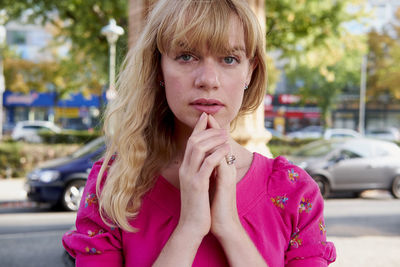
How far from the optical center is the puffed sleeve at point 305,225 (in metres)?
1.39

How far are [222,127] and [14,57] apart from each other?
28.0 metres

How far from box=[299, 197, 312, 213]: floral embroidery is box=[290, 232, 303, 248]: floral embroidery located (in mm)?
81

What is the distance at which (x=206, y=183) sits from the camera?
1.26 meters

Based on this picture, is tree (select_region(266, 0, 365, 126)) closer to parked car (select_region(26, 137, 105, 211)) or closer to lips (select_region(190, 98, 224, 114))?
parked car (select_region(26, 137, 105, 211))

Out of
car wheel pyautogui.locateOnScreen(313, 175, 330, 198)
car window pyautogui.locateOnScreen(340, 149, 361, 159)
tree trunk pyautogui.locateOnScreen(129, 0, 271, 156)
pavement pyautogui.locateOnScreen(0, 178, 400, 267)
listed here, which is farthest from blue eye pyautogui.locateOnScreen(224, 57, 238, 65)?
car window pyautogui.locateOnScreen(340, 149, 361, 159)

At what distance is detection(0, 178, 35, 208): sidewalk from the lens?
31.4 ft

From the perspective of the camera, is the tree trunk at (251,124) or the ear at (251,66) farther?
the tree trunk at (251,124)

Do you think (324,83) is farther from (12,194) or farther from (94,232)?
(94,232)

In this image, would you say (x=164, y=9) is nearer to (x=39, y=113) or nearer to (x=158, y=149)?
(x=158, y=149)

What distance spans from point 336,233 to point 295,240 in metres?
5.51

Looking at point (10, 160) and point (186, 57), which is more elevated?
point (186, 57)

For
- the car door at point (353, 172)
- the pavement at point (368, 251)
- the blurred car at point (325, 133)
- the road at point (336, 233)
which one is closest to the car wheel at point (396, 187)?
the car door at point (353, 172)

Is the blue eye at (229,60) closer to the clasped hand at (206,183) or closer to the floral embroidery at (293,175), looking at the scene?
the clasped hand at (206,183)

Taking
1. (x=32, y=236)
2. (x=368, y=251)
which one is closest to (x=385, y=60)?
(x=368, y=251)
